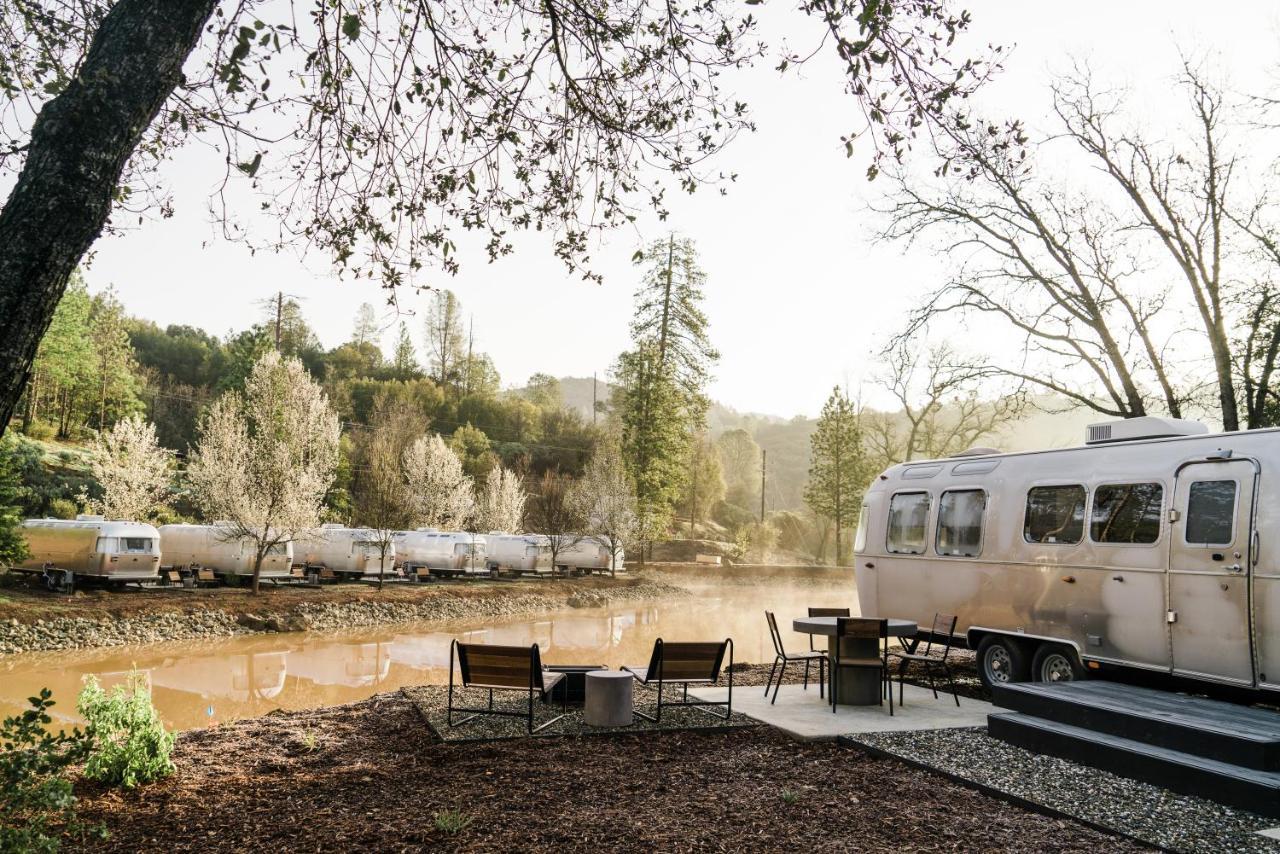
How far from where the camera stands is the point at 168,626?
20.0 m

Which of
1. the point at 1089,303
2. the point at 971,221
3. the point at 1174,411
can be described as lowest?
the point at 1174,411

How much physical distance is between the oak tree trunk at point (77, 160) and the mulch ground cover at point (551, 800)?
3.00 m

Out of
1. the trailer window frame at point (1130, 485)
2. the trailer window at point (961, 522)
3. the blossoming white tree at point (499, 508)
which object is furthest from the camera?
the blossoming white tree at point (499, 508)

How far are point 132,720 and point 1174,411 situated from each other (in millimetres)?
16621

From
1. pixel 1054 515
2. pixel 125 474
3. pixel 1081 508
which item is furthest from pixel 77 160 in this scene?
pixel 125 474

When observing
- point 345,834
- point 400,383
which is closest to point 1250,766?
point 345,834

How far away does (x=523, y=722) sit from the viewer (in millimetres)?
7844

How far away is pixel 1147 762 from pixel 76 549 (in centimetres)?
2478

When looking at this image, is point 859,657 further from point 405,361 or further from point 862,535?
point 405,361

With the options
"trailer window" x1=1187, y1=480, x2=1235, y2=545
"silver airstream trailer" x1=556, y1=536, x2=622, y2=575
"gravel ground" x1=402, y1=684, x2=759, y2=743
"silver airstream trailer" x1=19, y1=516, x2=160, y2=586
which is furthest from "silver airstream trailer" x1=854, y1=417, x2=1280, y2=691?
"silver airstream trailer" x1=556, y1=536, x2=622, y2=575

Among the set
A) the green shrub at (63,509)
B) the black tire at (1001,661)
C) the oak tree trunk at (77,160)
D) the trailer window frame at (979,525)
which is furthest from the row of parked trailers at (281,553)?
the oak tree trunk at (77,160)

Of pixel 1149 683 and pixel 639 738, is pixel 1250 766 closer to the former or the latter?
pixel 1149 683

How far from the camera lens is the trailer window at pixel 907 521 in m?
11.4

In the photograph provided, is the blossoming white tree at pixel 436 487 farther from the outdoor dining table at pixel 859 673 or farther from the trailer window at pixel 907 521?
the outdoor dining table at pixel 859 673
